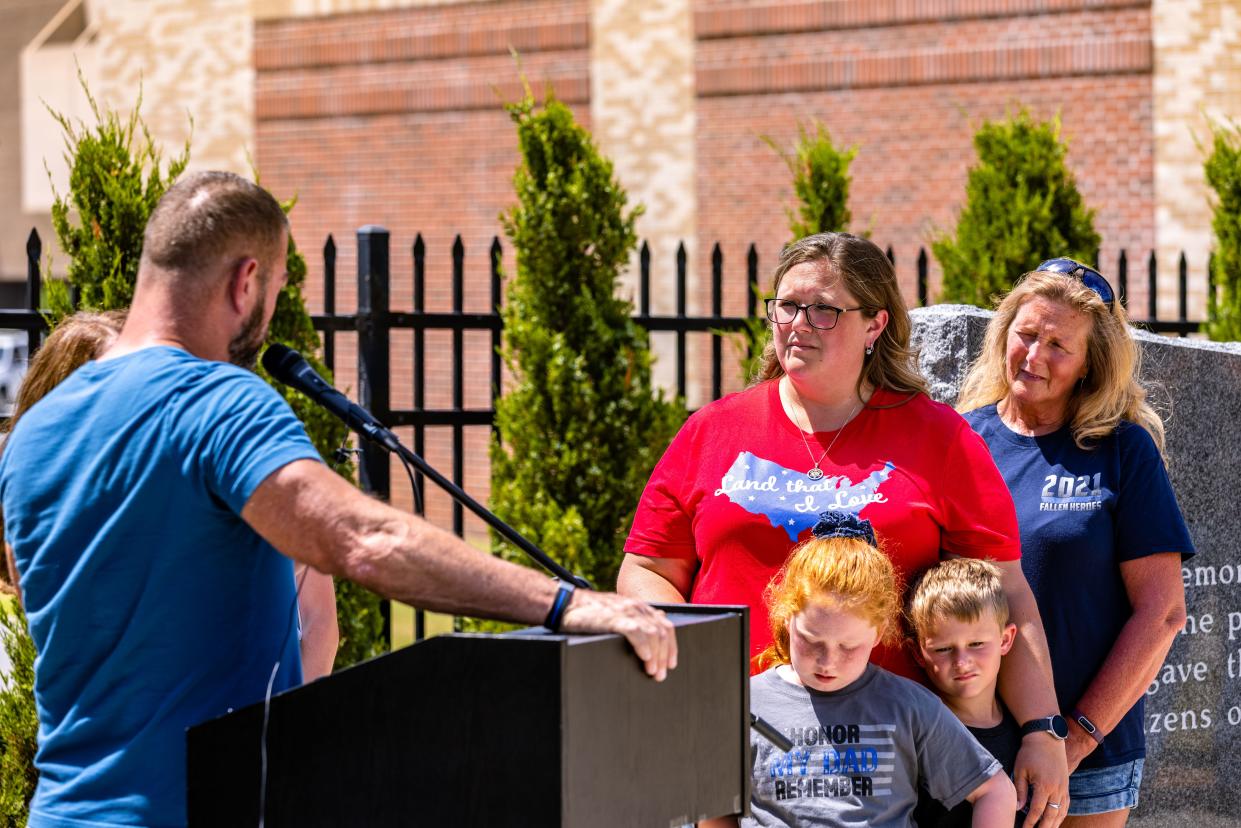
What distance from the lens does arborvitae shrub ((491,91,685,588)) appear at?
700cm

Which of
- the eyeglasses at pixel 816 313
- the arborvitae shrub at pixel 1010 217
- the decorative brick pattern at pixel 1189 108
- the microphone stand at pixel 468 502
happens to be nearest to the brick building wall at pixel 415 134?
the decorative brick pattern at pixel 1189 108

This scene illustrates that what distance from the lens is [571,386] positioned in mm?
6992

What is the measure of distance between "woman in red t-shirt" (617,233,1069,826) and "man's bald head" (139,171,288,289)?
4.25 ft

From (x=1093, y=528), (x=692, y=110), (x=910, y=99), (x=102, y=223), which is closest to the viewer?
(x=1093, y=528)

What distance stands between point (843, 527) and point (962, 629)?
13.8 inches

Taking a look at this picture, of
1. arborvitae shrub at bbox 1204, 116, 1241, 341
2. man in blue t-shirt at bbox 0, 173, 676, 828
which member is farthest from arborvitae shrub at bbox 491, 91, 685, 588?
man in blue t-shirt at bbox 0, 173, 676, 828

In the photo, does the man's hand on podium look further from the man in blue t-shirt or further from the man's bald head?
the man's bald head

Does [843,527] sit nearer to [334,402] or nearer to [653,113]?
[334,402]

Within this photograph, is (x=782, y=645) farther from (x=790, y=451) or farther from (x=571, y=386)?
(x=571, y=386)

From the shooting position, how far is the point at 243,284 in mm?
2322

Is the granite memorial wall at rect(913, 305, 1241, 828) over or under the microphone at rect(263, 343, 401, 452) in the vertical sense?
under

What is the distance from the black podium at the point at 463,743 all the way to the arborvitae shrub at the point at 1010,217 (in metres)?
6.73

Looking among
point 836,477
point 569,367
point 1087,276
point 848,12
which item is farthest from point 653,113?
point 836,477

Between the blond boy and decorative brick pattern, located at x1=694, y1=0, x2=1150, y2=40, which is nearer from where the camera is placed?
the blond boy
